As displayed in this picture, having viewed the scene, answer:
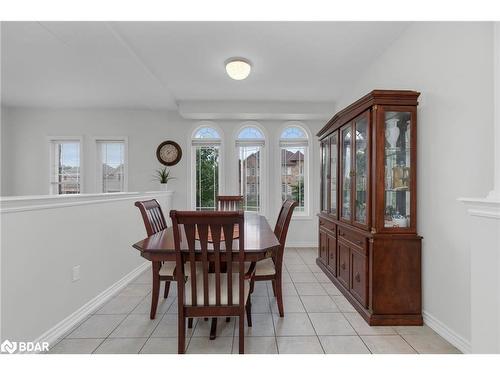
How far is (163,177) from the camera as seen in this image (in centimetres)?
Answer: 464

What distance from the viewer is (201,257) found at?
5.26 feet

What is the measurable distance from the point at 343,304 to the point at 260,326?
945 millimetres

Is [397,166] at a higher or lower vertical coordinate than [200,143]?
lower

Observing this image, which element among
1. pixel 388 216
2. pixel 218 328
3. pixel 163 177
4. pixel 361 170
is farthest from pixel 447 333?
pixel 163 177

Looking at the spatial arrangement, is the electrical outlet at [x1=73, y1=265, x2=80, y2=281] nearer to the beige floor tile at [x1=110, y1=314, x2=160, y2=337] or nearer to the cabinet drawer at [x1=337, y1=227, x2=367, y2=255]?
the beige floor tile at [x1=110, y1=314, x2=160, y2=337]

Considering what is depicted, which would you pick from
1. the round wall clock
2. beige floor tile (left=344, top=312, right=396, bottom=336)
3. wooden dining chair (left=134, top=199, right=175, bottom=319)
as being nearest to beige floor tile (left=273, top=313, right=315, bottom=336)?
beige floor tile (left=344, top=312, right=396, bottom=336)

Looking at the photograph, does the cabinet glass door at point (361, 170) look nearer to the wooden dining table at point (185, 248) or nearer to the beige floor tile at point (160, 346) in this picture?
the wooden dining table at point (185, 248)

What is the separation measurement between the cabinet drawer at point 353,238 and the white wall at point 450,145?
0.48m

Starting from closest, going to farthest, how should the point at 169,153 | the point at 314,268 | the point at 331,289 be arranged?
the point at 331,289 → the point at 314,268 → the point at 169,153

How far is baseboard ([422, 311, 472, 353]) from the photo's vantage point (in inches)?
70.8

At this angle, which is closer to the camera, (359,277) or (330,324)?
(330,324)

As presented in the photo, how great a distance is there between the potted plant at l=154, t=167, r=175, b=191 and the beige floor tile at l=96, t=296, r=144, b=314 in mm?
2315

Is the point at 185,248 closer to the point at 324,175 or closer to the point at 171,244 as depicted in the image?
the point at 171,244
